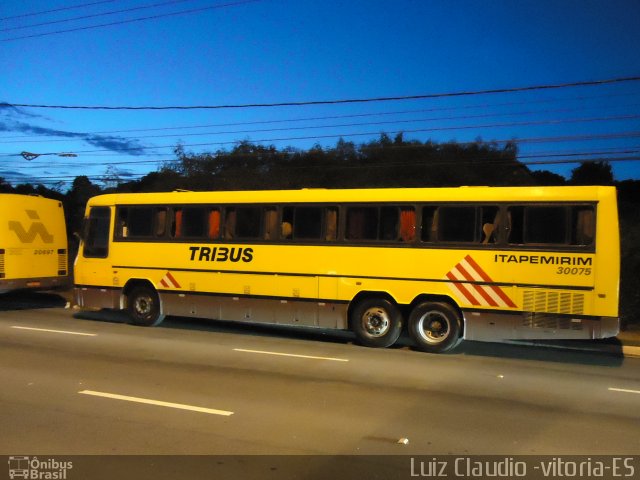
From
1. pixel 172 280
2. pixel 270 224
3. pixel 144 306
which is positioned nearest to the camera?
pixel 270 224

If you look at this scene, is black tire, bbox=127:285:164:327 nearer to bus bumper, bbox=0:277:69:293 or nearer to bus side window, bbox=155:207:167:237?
bus side window, bbox=155:207:167:237

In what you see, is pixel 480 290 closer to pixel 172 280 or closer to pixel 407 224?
pixel 407 224

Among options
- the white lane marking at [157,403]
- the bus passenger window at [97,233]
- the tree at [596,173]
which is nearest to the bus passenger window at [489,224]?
the white lane marking at [157,403]

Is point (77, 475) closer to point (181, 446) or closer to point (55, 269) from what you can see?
point (181, 446)

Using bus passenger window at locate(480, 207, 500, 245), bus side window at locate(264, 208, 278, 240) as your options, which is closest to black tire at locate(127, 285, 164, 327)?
bus side window at locate(264, 208, 278, 240)

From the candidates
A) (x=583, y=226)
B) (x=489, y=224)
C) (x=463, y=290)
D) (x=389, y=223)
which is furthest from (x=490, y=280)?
(x=389, y=223)

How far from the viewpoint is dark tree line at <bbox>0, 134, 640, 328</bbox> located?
104 feet

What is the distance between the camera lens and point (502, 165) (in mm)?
32031

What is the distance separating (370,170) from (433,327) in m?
24.3

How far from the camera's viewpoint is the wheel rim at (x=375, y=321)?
1020 cm

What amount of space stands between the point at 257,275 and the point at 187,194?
2.62 m

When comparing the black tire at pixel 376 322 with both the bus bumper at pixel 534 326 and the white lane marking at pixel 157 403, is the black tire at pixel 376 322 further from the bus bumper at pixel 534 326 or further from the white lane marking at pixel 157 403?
the white lane marking at pixel 157 403

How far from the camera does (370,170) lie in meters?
33.4

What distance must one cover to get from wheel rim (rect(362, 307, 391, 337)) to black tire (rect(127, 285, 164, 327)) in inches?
196
